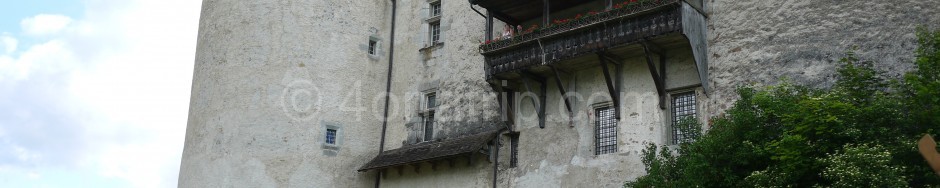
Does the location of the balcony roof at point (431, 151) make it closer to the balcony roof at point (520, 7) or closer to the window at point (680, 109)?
the balcony roof at point (520, 7)

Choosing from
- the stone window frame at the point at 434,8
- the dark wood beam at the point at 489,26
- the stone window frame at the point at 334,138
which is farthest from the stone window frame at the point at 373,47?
the dark wood beam at the point at 489,26

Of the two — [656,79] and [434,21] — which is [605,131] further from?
[434,21]

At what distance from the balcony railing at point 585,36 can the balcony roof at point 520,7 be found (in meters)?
1.30

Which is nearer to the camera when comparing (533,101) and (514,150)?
(533,101)

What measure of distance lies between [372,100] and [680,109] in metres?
10.4

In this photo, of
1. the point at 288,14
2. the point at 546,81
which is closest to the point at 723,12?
the point at 546,81

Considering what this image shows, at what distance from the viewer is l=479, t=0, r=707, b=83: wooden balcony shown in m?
19.5

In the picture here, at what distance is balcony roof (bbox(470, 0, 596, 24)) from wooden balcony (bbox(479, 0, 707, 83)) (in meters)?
1.36

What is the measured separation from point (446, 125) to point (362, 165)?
2.98 m

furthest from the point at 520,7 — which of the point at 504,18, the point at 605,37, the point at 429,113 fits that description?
the point at 429,113

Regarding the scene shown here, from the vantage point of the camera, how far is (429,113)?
26891 millimetres

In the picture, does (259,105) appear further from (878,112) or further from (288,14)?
(878,112)

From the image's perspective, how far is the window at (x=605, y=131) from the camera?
854 inches

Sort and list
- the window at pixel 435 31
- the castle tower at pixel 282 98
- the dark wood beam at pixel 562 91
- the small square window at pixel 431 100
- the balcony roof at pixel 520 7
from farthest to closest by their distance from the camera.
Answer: the window at pixel 435 31
the small square window at pixel 431 100
the castle tower at pixel 282 98
the balcony roof at pixel 520 7
the dark wood beam at pixel 562 91
